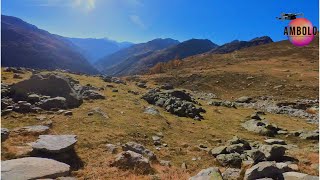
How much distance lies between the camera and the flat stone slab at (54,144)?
826 inches

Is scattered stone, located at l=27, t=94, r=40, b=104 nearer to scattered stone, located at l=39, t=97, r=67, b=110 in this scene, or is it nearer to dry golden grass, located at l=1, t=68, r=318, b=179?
scattered stone, located at l=39, t=97, r=67, b=110

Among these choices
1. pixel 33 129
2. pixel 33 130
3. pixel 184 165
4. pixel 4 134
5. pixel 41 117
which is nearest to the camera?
pixel 184 165

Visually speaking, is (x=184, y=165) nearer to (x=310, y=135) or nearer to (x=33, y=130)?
(x=33, y=130)

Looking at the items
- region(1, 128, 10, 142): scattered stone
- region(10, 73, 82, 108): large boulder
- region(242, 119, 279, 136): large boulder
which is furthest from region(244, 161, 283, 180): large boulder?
region(10, 73, 82, 108): large boulder

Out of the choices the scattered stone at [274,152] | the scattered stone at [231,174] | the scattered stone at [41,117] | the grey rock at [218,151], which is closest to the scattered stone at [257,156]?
the scattered stone at [274,152]

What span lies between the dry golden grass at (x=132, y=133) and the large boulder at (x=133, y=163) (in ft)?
1.80

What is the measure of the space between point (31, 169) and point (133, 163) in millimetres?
6186

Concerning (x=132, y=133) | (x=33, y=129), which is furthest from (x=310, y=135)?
(x=33, y=129)

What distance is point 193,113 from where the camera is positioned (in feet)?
140

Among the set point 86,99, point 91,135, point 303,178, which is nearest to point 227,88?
point 86,99

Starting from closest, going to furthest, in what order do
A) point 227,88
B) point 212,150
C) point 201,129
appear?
1. point 212,150
2. point 201,129
3. point 227,88

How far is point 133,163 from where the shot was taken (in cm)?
2130

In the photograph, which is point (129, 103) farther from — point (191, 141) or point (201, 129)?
point (191, 141)

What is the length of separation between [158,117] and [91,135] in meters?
11.5
